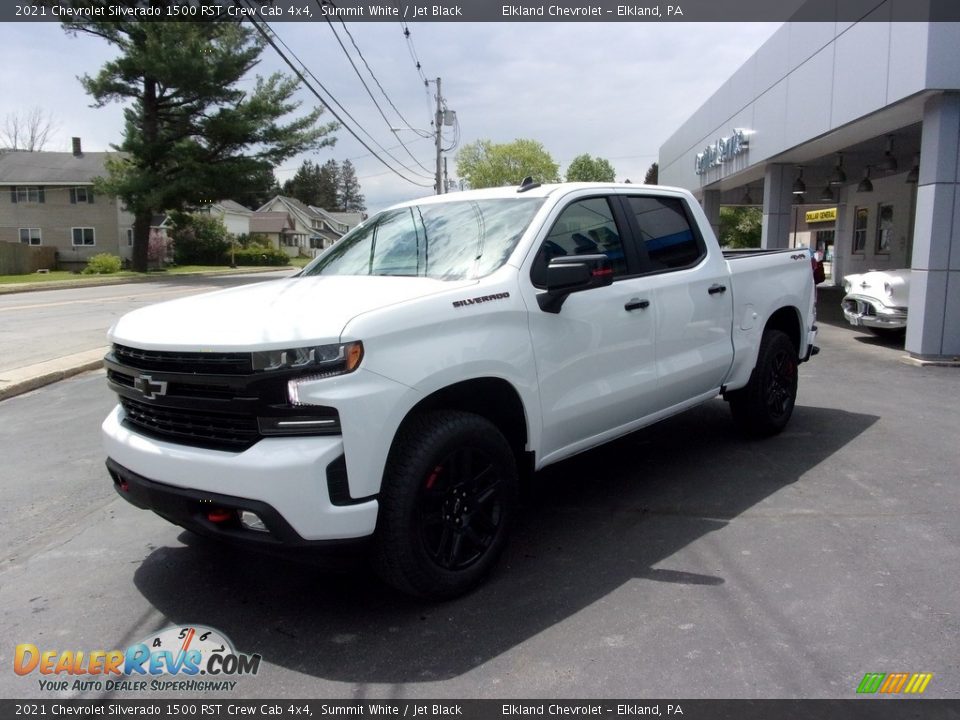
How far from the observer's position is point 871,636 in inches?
125

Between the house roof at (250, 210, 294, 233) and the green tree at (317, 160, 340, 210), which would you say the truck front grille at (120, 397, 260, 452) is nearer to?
the house roof at (250, 210, 294, 233)

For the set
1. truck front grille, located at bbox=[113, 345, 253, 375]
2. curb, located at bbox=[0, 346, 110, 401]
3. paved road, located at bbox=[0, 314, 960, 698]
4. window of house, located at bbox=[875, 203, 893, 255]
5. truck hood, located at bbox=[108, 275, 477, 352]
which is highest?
→ window of house, located at bbox=[875, 203, 893, 255]

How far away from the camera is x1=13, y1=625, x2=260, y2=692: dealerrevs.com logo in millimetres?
2986

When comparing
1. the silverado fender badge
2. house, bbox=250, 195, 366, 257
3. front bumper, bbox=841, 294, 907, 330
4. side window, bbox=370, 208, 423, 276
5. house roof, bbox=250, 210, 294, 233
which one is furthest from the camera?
house, bbox=250, 195, 366, 257

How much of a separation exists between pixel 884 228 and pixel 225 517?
23.1 m

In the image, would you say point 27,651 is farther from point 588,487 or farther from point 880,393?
point 880,393

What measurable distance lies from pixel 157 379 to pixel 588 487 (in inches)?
117

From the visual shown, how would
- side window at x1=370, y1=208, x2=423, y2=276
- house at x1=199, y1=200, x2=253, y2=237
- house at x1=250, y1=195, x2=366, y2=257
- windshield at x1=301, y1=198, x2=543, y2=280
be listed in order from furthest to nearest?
house at x1=250, y1=195, x2=366, y2=257
house at x1=199, y1=200, x2=253, y2=237
side window at x1=370, y1=208, x2=423, y2=276
windshield at x1=301, y1=198, x2=543, y2=280

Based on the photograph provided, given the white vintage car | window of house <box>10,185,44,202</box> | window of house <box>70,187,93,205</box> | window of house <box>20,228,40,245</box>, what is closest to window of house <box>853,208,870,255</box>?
the white vintage car

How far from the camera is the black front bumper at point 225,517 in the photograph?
3016 millimetres
